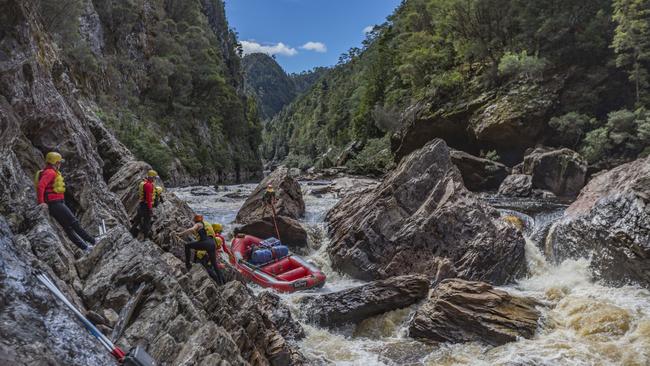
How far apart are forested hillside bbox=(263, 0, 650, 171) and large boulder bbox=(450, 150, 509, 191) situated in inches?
115

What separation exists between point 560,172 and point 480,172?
194 inches

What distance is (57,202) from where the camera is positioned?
7.16 m

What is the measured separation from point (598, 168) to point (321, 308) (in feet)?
70.3

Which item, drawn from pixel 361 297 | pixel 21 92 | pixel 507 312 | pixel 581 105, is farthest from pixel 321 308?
pixel 581 105

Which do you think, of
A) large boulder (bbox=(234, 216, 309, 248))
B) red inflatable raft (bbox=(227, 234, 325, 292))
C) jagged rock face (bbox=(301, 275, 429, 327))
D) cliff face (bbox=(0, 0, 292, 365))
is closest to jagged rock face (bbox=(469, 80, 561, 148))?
large boulder (bbox=(234, 216, 309, 248))

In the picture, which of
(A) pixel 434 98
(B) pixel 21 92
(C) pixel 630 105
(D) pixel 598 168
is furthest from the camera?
(A) pixel 434 98

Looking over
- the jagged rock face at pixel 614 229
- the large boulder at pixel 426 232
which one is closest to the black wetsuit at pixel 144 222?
the large boulder at pixel 426 232

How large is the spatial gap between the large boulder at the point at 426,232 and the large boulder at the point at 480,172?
1215cm

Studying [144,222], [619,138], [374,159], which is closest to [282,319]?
[144,222]

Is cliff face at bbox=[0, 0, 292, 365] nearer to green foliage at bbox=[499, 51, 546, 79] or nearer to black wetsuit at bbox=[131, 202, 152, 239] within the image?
black wetsuit at bbox=[131, 202, 152, 239]

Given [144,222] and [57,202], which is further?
[144,222]

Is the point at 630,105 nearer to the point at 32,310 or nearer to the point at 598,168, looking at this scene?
the point at 598,168

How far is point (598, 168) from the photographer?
2547cm

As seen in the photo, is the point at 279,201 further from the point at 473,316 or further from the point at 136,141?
the point at 136,141
